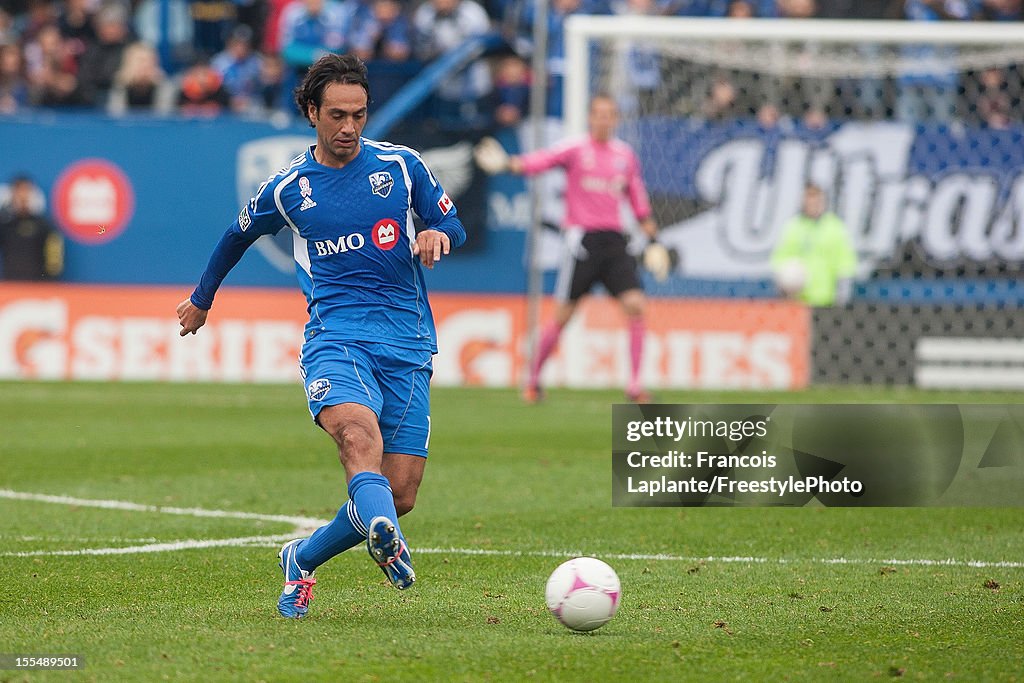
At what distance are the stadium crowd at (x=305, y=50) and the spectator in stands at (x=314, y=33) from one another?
2 cm

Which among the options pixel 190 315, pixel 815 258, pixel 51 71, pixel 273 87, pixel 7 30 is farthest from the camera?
pixel 7 30

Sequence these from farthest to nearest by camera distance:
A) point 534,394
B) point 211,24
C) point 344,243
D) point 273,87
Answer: point 211,24 → point 273,87 → point 534,394 → point 344,243

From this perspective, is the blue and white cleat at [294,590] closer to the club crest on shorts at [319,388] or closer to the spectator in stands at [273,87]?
the club crest on shorts at [319,388]

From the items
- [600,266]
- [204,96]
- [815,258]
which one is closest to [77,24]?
[204,96]

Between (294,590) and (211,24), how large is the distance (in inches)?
700

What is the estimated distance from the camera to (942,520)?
28.1ft

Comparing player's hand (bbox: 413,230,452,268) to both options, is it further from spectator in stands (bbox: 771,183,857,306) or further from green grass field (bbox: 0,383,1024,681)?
spectator in stands (bbox: 771,183,857,306)

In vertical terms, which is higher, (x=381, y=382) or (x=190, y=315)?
(x=190, y=315)

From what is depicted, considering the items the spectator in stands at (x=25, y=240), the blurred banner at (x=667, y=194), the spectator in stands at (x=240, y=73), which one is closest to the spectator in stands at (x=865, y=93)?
the blurred banner at (x=667, y=194)

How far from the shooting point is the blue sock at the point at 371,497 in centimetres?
533

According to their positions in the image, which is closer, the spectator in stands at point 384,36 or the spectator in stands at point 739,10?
the spectator in stands at point 739,10

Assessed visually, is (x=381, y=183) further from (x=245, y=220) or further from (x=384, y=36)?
(x=384, y=36)

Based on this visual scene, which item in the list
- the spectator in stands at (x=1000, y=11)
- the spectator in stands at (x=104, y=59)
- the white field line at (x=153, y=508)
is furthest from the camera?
the spectator in stands at (x=104, y=59)

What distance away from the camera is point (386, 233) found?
19.6 feet
